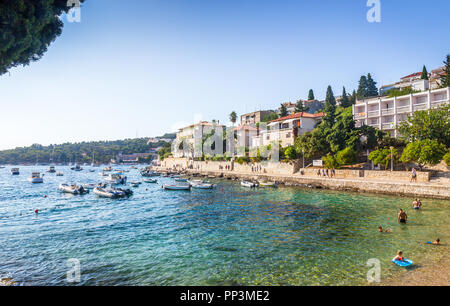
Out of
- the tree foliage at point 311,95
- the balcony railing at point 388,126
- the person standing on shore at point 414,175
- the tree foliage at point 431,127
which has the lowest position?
the person standing on shore at point 414,175

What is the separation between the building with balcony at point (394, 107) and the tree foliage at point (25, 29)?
48091mm

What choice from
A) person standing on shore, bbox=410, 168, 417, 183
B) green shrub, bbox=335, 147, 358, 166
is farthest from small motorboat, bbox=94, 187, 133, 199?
person standing on shore, bbox=410, 168, 417, 183

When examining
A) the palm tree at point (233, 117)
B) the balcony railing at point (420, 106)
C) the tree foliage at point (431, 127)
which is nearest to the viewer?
the tree foliage at point (431, 127)

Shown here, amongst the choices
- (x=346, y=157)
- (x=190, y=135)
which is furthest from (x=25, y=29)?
Answer: (x=190, y=135)

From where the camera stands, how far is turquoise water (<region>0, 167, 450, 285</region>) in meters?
11.0

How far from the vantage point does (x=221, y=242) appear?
15.2 m

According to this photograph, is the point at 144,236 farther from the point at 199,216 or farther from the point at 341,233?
the point at 341,233

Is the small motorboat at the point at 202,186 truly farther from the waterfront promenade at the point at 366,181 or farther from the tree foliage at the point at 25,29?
the tree foliage at the point at 25,29

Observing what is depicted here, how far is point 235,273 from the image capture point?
1103 centimetres

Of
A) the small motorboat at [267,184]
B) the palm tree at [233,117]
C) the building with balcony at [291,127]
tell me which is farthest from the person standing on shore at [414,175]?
the palm tree at [233,117]

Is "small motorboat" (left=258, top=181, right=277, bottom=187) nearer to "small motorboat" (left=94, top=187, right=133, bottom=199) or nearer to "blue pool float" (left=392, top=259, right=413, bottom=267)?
"small motorboat" (left=94, top=187, right=133, bottom=199)

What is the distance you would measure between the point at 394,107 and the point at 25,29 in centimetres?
5542

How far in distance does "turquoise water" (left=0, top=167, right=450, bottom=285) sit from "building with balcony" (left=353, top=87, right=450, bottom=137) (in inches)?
1068

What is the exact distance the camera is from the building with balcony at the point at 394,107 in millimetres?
43500
